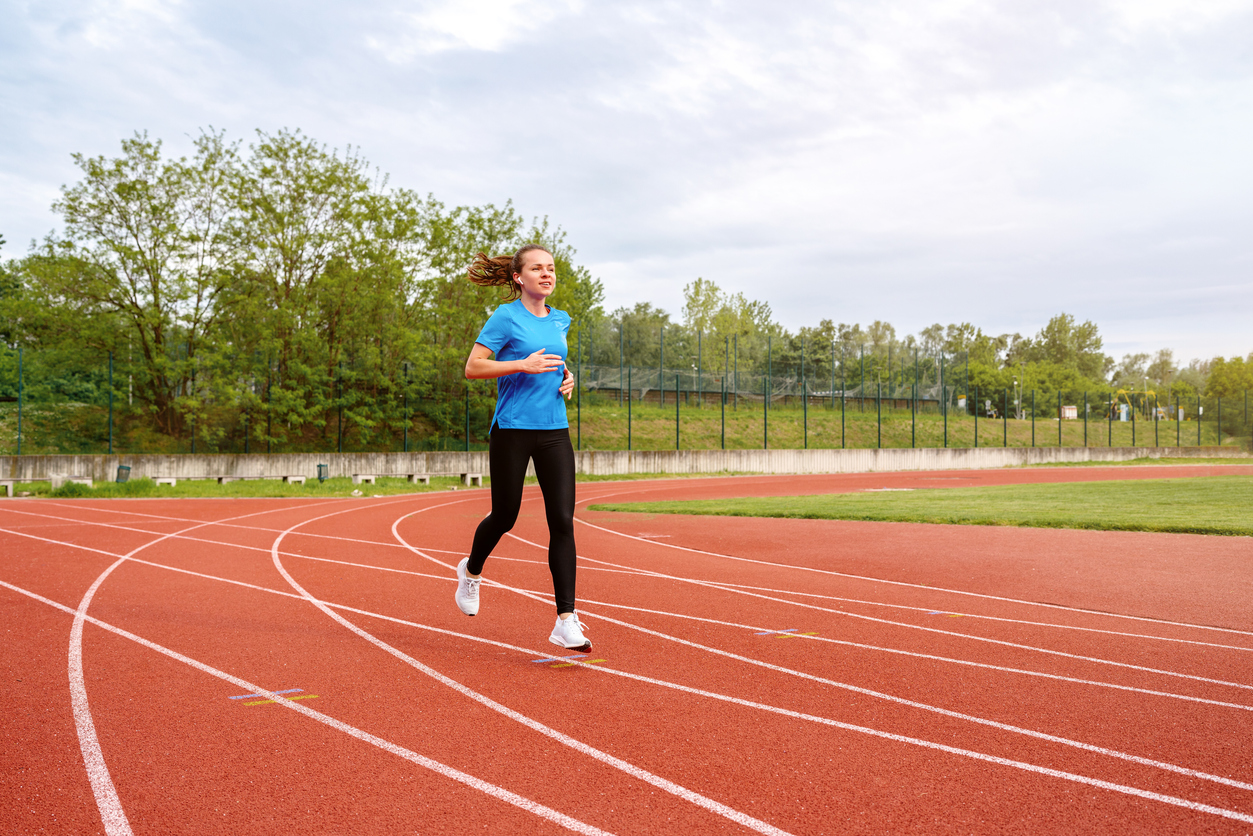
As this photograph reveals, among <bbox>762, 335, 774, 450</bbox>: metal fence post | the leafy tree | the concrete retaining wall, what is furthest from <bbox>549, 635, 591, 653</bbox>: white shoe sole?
the leafy tree

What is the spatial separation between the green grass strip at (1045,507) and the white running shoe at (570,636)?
31.1 ft

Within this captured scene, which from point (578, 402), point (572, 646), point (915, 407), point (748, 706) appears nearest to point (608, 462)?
point (578, 402)

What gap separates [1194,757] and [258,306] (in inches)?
1065

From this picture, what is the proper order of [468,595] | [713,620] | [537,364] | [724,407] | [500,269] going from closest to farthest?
[537,364]
[500,269]
[468,595]
[713,620]
[724,407]

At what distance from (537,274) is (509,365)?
618 millimetres

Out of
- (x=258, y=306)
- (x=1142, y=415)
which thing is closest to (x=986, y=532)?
(x=258, y=306)

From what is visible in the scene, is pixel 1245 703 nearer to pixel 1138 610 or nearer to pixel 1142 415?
pixel 1138 610

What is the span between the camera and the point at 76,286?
24953 millimetres

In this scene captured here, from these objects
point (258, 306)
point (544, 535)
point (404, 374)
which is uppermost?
point (258, 306)

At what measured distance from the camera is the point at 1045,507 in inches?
591

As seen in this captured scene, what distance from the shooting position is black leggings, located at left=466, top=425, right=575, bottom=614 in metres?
4.80

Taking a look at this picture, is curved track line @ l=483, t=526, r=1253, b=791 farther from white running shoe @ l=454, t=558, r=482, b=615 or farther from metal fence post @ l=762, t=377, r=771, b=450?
metal fence post @ l=762, t=377, r=771, b=450

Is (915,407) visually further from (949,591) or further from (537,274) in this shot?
(537,274)

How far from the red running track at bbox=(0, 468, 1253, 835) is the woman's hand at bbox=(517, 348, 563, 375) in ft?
5.14
